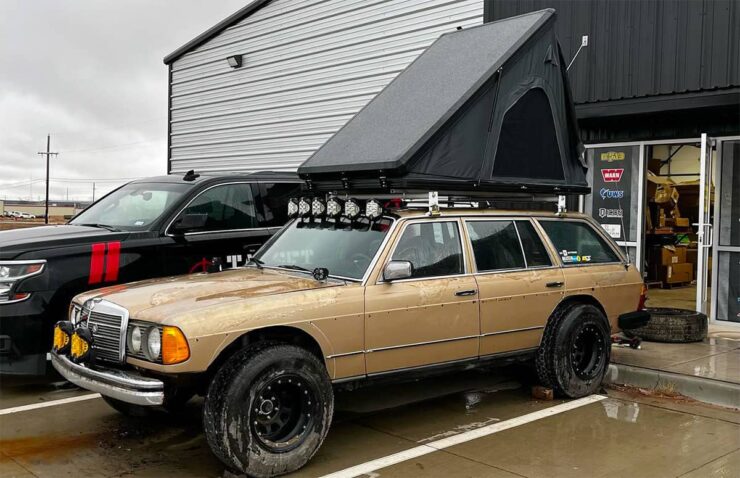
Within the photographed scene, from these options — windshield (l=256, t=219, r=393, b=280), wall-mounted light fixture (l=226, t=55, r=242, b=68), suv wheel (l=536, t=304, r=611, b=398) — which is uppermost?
wall-mounted light fixture (l=226, t=55, r=242, b=68)

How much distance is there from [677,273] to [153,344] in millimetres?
12209

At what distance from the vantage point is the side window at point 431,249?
5.49 meters

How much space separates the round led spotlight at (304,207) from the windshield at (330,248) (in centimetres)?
10

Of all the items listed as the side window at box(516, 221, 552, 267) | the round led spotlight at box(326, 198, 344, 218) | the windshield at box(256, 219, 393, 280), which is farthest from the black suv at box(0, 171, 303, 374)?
the side window at box(516, 221, 552, 267)

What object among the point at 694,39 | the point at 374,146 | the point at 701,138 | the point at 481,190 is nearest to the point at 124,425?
the point at 374,146

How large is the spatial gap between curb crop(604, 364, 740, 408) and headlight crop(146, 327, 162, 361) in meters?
4.62

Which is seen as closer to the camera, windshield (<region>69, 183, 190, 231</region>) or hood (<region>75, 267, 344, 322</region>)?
hood (<region>75, 267, 344, 322</region>)

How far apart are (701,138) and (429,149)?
15.6 ft

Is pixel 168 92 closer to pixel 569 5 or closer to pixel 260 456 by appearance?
pixel 569 5

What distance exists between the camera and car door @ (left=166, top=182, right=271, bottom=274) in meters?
7.23

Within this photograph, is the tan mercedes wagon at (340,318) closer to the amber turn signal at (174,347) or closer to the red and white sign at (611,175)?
the amber turn signal at (174,347)

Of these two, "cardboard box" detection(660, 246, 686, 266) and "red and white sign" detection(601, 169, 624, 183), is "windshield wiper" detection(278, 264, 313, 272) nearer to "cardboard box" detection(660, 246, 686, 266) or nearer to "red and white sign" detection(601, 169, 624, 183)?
"red and white sign" detection(601, 169, 624, 183)

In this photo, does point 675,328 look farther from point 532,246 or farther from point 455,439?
point 455,439

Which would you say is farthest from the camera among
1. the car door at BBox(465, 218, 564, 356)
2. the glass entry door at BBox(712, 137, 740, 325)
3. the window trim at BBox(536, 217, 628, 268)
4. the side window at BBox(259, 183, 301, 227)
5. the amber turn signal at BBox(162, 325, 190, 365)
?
the glass entry door at BBox(712, 137, 740, 325)
